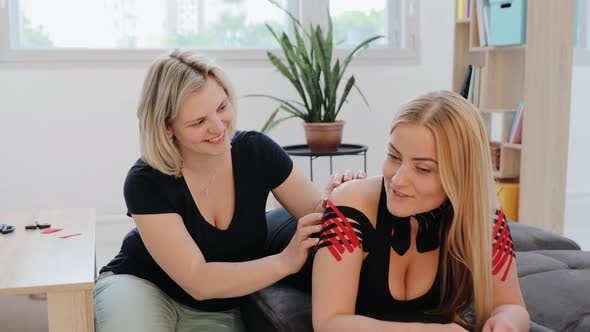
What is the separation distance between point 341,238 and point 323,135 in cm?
230

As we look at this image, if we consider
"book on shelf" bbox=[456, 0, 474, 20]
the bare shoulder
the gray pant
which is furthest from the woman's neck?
"book on shelf" bbox=[456, 0, 474, 20]

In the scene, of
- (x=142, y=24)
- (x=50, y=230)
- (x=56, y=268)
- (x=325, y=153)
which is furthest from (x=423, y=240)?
(x=142, y=24)

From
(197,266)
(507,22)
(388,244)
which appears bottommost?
(197,266)

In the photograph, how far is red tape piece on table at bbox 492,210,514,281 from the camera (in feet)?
4.93

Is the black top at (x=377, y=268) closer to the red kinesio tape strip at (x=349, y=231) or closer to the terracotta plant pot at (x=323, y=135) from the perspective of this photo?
the red kinesio tape strip at (x=349, y=231)

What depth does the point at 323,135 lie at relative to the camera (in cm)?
376

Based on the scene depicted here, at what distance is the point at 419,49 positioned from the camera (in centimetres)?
468

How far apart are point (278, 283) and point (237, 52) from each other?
2.77 meters

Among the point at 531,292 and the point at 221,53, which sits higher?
the point at 221,53

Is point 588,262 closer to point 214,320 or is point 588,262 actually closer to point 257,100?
point 214,320

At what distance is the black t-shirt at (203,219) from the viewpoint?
1.78m

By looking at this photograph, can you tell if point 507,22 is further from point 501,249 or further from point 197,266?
point 197,266

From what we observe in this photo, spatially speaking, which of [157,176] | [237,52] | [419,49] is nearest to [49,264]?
[157,176]

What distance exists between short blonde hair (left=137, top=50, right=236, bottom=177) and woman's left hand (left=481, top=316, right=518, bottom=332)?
33.4 inches
